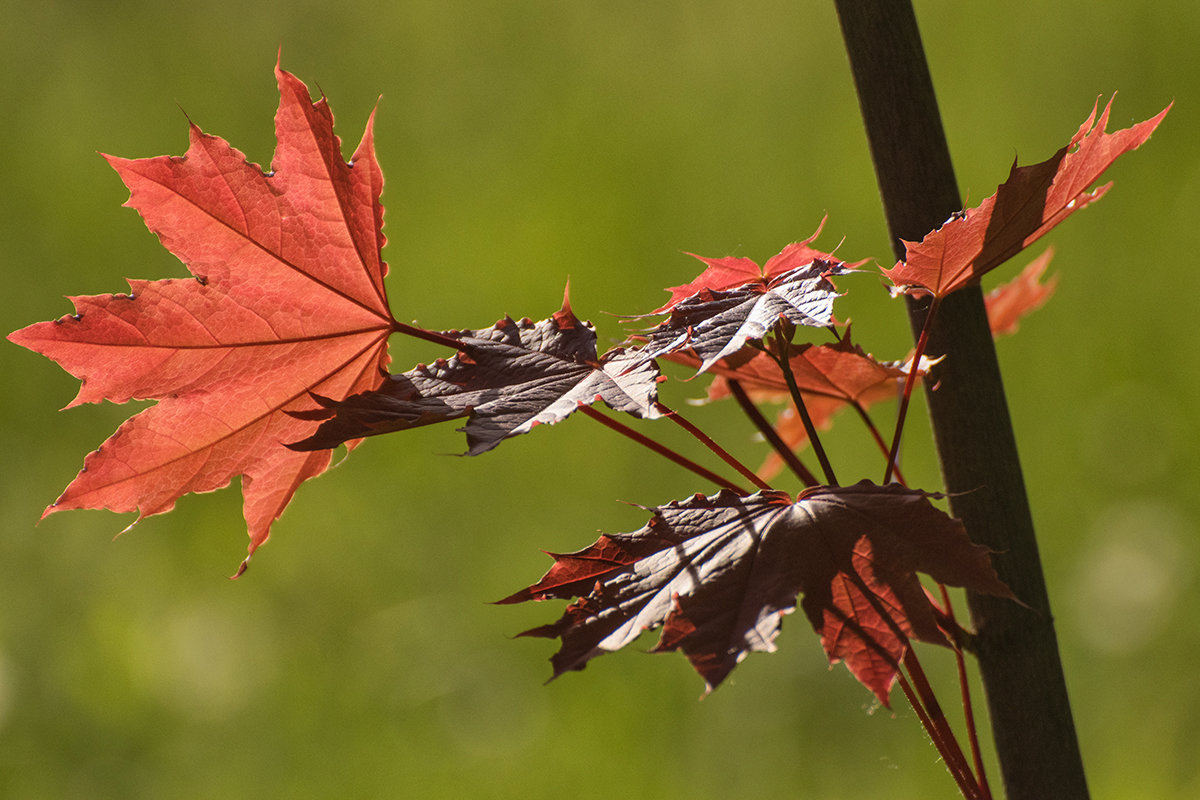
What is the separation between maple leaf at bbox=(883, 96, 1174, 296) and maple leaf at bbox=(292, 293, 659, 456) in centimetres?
14

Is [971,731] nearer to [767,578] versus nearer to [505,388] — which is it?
[767,578]

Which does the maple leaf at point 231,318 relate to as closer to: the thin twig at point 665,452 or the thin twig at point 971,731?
the thin twig at point 665,452

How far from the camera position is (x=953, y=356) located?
517 mm

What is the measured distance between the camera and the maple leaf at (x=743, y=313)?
37cm

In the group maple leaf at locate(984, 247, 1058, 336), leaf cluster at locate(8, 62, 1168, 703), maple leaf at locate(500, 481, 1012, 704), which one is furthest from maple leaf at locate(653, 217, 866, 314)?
maple leaf at locate(984, 247, 1058, 336)

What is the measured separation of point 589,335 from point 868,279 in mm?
1625

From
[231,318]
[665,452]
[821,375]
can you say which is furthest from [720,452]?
[231,318]

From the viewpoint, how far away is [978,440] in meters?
0.51

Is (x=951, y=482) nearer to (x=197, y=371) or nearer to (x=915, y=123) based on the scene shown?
(x=915, y=123)

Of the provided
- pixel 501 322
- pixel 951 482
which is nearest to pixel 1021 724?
pixel 951 482

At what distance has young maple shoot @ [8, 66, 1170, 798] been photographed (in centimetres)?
39

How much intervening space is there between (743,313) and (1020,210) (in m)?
0.14

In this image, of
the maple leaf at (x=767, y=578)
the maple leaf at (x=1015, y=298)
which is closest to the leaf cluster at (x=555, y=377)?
the maple leaf at (x=767, y=578)

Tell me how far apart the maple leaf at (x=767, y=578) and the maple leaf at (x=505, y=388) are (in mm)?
64
